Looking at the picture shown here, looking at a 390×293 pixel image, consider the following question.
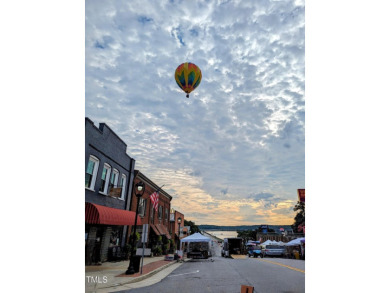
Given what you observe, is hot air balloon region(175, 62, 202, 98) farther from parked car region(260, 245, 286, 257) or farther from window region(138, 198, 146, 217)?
parked car region(260, 245, 286, 257)

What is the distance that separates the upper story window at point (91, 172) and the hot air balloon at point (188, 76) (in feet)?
20.8

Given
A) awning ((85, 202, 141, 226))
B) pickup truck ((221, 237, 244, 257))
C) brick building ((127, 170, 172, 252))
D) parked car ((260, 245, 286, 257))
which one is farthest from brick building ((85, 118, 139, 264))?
parked car ((260, 245, 286, 257))

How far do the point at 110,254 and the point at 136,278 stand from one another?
22.9 feet

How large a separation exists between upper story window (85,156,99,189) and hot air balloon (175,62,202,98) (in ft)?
A: 20.8

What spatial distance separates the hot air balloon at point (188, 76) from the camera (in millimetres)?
10234

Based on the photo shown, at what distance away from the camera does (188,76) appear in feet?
34.0

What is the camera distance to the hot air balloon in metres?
10.2

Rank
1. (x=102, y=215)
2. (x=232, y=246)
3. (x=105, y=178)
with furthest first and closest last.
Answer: (x=232, y=246)
(x=105, y=178)
(x=102, y=215)

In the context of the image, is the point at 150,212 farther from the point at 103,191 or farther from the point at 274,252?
the point at 274,252

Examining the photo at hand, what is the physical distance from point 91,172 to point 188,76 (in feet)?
24.0

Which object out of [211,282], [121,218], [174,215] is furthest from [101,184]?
[174,215]

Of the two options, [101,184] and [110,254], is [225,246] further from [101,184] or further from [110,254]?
[101,184]

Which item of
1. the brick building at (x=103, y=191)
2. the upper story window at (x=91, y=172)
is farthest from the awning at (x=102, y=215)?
the upper story window at (x=91, y=172)

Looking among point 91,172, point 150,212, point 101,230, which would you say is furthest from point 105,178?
point 150,212
